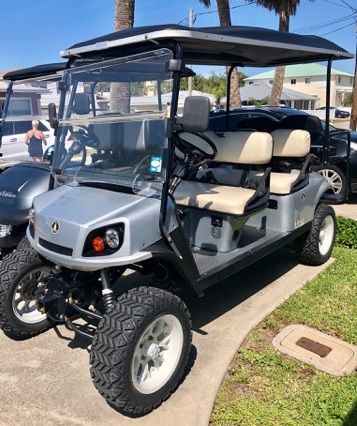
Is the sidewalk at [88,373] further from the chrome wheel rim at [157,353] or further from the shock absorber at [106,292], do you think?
the shock absorber at [106,292]

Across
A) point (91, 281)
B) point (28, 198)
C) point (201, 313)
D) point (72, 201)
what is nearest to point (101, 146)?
point (72, 201)

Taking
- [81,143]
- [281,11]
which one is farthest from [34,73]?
[281,11]

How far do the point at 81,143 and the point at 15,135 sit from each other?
2.04m

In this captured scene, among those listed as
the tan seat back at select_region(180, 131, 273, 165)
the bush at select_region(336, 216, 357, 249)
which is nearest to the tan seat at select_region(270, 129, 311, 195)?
the tan seat back at select_region(180, 131, 273, 165)

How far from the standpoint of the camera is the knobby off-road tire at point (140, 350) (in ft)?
7.80

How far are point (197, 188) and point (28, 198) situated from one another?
1.56m

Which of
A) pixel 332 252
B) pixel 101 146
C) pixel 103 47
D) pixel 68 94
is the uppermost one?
pixel 103 47

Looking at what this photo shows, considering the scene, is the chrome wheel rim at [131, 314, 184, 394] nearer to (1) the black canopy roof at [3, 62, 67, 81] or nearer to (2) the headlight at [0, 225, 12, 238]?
(2) the headlight at [0, 225, 12, 238]

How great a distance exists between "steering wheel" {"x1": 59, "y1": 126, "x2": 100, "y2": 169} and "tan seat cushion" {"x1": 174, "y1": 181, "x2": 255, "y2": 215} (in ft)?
3.09

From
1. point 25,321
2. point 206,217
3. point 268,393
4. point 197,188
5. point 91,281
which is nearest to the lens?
point 268,393

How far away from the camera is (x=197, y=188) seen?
402cm

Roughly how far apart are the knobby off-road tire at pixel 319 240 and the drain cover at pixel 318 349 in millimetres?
1275

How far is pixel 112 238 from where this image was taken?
8.39ft

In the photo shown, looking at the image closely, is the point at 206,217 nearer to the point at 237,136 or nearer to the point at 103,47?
the point at 237,136
